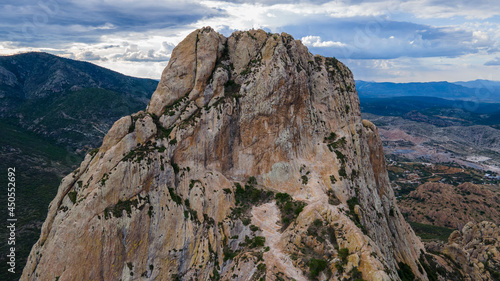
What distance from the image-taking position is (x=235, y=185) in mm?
52062

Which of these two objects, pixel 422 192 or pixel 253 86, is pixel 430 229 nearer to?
pixel 422 192

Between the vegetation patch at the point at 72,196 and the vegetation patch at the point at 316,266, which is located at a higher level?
the vegetation patch at the point at 72,196

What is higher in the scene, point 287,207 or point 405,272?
point 287,207

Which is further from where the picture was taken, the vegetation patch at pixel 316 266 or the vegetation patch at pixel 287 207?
the vegetation patch at pixel 287 207

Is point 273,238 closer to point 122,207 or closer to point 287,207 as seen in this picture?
point 287,207

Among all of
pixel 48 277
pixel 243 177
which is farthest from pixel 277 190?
pixel 48 277

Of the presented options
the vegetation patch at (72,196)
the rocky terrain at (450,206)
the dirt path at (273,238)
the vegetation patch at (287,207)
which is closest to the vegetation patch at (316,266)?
the dirt path at (273,238)

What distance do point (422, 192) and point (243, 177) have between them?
146 meters

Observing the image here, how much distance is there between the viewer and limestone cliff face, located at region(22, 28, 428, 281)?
38125 millimetres

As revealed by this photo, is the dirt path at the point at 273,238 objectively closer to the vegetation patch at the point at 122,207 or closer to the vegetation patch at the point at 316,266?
the vegetation patch at the point at 316,266

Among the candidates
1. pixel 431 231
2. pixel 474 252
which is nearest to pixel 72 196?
pixel 474 252

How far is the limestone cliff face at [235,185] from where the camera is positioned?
125 ft

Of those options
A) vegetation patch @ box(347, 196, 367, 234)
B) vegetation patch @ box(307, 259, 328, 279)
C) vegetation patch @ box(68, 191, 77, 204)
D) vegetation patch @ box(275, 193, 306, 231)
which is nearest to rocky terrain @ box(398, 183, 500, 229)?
vegetation patch @ box(347, 196, 367, 234)

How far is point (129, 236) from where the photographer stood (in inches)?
1554
